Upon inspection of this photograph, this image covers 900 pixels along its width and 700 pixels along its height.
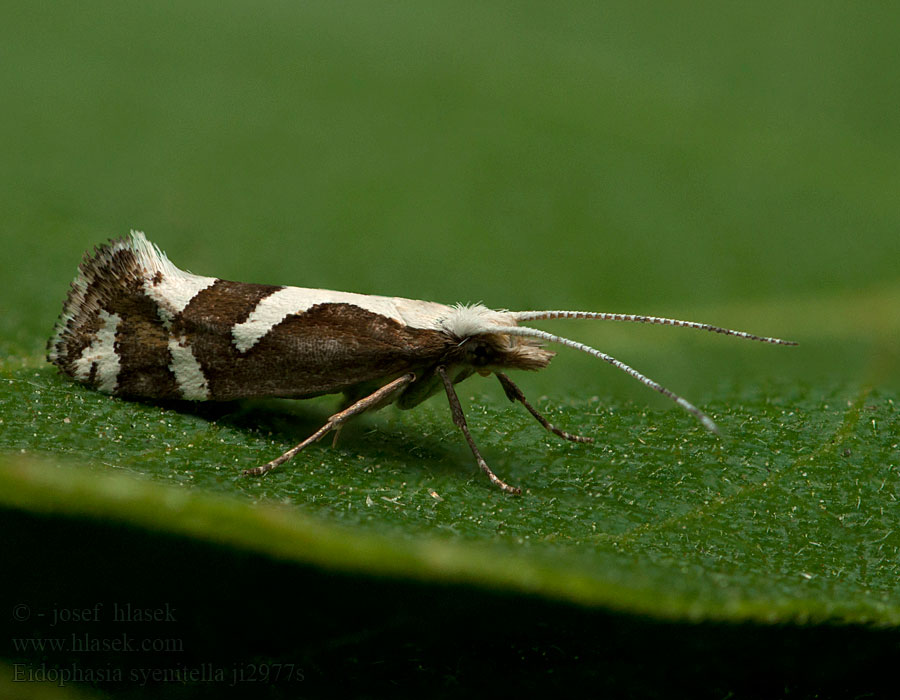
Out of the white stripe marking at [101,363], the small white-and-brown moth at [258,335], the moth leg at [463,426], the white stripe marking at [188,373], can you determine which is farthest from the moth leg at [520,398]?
the white stripe marking at [101,363]

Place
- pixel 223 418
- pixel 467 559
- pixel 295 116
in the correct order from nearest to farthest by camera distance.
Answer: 1. pixel 467 559
2. pixel 223 418
3. pixel 295 116

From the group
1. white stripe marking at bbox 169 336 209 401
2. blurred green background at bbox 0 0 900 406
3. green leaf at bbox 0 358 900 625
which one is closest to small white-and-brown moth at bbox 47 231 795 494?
white stripe marking at bbox 169 336 209 401

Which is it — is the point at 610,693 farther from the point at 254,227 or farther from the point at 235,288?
the point at 254,227

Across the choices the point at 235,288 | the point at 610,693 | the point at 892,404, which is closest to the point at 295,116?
the point at 235,288

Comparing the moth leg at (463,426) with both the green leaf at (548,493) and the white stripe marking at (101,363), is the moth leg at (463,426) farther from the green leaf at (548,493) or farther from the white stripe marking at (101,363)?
the white stripe marking at (101,363)

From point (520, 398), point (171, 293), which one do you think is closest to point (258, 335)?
point (171, 293)

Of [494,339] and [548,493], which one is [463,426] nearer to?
[494,339]

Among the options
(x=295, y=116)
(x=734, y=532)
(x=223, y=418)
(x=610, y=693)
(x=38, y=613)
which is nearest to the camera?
(x=38, y=613)

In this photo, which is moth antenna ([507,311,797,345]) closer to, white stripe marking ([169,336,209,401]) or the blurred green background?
the blurred green background
